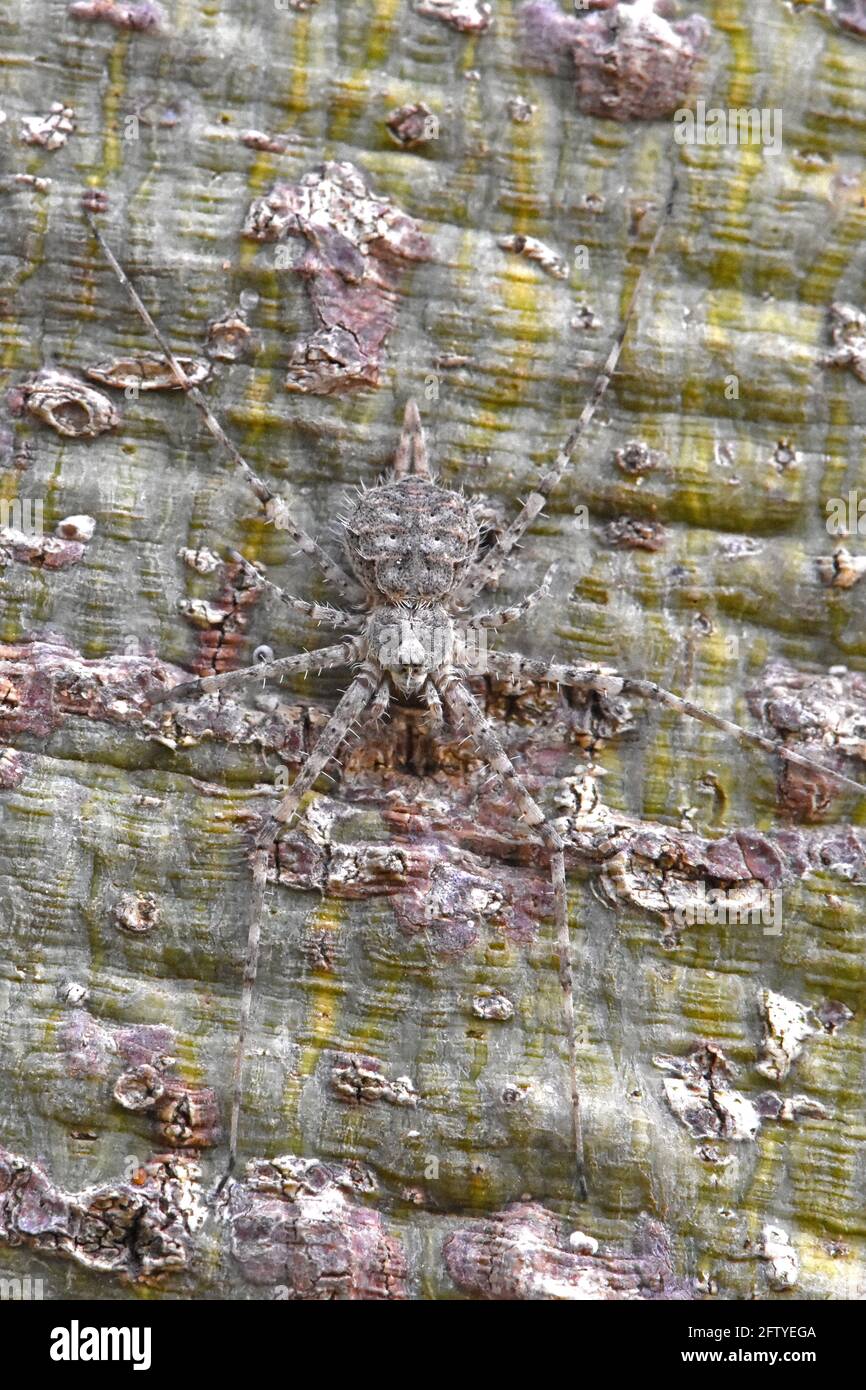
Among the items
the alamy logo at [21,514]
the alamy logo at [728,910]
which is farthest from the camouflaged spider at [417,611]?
the alamy logo at [21,514]

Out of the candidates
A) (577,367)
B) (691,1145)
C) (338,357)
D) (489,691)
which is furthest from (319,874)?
(577,367)

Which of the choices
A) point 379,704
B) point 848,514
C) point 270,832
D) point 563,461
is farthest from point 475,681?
point 848,514

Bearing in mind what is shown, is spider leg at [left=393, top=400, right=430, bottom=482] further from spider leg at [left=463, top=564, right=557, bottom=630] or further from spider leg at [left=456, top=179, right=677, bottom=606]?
spider leg at [left=463, top=564, right=557, bottom=630]

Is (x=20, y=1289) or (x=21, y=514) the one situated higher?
(x=21, y=514)

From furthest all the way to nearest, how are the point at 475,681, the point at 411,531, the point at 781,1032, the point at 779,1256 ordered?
1. the point at 475,681
2. the point at 411,531
3. the point at 781,1032
4. the point at 779,1256

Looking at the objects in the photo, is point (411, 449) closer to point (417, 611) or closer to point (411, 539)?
point (411, 539)

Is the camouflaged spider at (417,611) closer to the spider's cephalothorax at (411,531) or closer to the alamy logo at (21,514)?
the spider's cephalothorax at (411,531)
